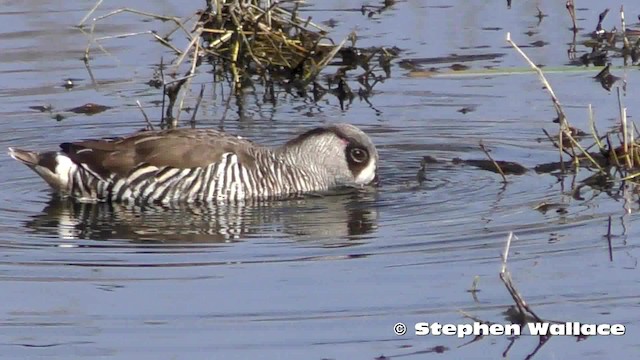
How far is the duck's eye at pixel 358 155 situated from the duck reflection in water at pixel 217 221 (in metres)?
0.30

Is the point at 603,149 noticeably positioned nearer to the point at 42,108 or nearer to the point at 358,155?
the point at 358,155

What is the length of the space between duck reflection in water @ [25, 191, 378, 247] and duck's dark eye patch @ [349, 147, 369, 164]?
30 centimetres

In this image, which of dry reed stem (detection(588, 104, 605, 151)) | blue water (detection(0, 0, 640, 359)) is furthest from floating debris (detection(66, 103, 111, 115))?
dry reed stem (detection(588, 104, 605, 151))

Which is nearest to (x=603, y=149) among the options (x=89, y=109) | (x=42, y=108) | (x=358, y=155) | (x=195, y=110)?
(x=358, y=155)

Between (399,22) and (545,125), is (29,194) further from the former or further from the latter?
(399,22)

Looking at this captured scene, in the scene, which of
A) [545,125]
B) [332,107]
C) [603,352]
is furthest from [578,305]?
[332,107]

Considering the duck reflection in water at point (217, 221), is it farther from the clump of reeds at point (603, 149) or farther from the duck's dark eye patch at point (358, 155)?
the clump of reeds at point (603, 149)

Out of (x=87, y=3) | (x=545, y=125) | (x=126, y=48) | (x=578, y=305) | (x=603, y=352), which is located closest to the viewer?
(x=603, y=352)

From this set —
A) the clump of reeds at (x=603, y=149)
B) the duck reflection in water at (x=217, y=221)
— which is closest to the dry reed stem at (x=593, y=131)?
the clump of reeds at (x=603, y=149)

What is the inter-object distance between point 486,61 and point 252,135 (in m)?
2.92

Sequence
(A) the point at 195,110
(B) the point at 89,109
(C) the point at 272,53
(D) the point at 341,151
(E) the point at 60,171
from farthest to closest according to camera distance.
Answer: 1. (C) the point at 272,53
2. (B) the point at 89,109
3. (A) the point at 195,110
4. (D) the point at 341,151
5. (E) the point at 60,171

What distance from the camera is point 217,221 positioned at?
11922 millimetres

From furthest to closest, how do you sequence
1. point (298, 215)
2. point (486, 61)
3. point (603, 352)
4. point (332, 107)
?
point (486, 61), point (332, 107), point (298, 215), point (603, 352)

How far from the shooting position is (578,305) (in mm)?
9242
